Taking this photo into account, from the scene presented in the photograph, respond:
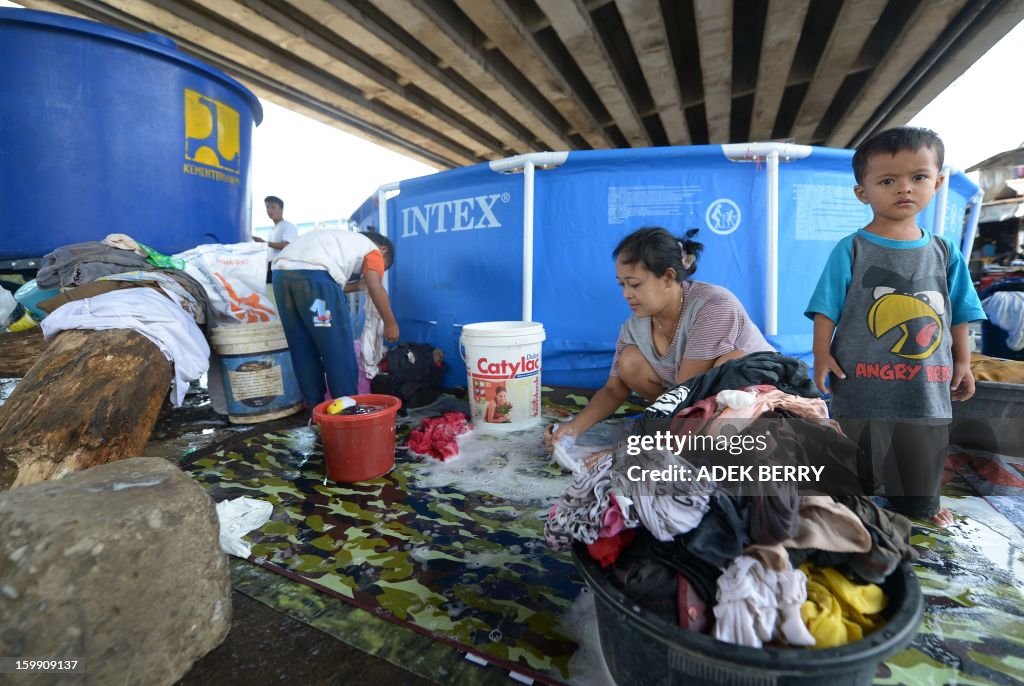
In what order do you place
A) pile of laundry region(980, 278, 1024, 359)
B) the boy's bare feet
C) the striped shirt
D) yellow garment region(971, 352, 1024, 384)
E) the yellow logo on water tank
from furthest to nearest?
the yellow logo on water tank → pile of laundry region(980, 278, 1024, 359) → yellow garment region(971, 352, 1024, 384) → the striped shirt → the boy's bare feet

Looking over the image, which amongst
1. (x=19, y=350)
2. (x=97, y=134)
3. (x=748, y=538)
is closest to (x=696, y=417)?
(x=748, y=538)

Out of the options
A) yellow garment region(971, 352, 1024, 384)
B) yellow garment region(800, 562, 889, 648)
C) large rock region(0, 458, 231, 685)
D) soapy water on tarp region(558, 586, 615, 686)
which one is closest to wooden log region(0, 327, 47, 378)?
large rock region(0, 458, 231, 685)

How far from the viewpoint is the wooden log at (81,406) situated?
1.57 m

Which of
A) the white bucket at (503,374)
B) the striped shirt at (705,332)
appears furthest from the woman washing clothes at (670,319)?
the white bucket at (503,374)

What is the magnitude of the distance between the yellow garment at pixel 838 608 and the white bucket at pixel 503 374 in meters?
1.71

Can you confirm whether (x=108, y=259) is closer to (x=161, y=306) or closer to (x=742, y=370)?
(x=161, y=306)

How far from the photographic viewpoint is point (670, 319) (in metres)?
2.00

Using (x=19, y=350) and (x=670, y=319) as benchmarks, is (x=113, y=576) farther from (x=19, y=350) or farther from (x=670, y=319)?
(x=19, y=350)

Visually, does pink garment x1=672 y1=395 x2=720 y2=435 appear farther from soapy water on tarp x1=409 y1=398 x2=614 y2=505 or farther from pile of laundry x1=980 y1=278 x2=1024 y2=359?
pile of laundry x1=980 y1=278 x2=1024 y2=359

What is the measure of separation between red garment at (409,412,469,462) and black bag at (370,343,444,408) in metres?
0.56

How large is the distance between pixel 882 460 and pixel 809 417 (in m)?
0.79

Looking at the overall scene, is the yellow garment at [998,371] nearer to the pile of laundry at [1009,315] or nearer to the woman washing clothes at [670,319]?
the pile of laundry at [1009,315]

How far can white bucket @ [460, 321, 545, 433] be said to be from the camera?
2.40m

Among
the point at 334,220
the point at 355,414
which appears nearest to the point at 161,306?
the point at 355,414
